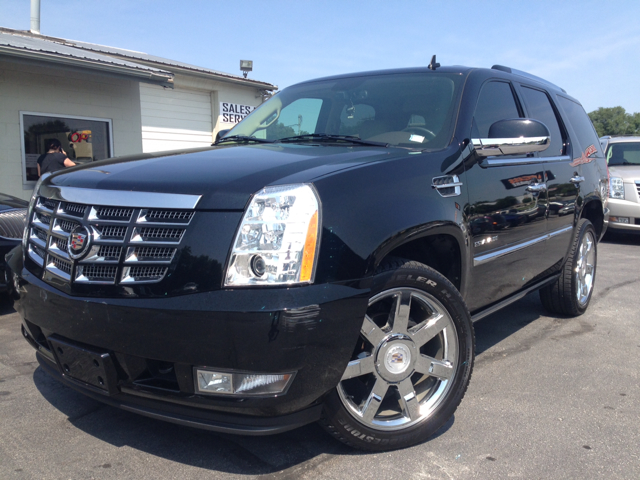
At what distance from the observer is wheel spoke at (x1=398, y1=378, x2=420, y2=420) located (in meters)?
2.50

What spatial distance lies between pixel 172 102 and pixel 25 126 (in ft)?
14.7

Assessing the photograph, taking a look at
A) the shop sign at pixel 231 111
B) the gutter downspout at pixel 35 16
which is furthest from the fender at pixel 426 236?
the gutter downspout at pixel 35 16

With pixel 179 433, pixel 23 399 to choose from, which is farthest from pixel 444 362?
pixel 23 399

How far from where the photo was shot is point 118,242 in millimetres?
2166

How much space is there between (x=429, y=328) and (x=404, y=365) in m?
0.21

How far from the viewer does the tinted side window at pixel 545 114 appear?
13.6 ft

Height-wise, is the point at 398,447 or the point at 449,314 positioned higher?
the point at 449,314

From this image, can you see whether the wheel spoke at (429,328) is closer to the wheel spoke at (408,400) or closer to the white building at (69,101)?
the wheel spoke at (408,400)

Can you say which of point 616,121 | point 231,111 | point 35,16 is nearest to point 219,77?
point 231,111

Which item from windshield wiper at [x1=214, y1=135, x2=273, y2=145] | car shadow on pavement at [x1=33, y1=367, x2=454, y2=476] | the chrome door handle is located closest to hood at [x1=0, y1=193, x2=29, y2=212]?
windshield wiper at [x1=214, y1=135, x2=273, y2=145]

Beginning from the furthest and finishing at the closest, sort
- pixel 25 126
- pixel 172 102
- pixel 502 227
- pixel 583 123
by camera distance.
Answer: pixel 172 102 → pixel 25 126 → pixel 583 123 → pixel 502 227

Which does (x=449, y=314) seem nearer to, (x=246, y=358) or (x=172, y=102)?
(x=246, y=358)

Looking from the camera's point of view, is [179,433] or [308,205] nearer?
[308,205]

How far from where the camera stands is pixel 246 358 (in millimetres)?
2004
